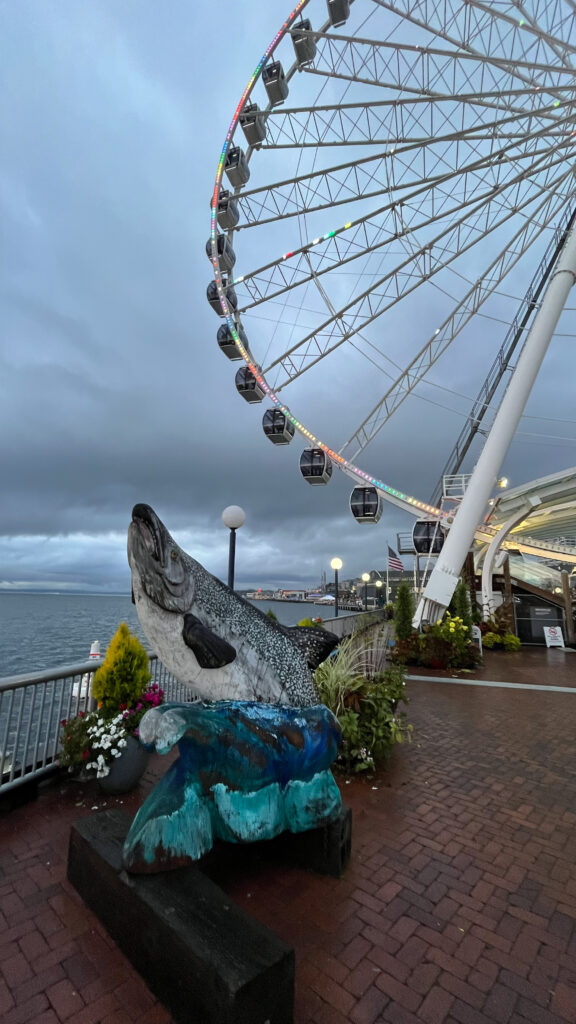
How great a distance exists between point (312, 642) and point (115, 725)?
2407 mm

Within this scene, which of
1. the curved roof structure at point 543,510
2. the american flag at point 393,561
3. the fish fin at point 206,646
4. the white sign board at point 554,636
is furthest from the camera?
the american flag at point 393,561

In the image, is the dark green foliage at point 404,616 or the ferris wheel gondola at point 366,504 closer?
the dark green foliage at point 404,616

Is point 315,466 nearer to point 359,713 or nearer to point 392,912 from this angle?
point 359,713

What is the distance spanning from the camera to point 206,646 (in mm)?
2689

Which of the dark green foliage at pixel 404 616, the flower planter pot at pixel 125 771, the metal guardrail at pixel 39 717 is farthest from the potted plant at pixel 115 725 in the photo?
the dark green foliage at pixel 404 616

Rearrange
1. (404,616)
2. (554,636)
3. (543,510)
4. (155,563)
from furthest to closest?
(543,510) < (554,636) < (404,616) < (155,563)

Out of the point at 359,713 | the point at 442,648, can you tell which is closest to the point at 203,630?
the point at 359,713

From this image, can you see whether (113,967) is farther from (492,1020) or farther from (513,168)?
(513,168)

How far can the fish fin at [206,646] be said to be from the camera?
2686mm

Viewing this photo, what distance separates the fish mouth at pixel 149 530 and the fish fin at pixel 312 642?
1424 mm

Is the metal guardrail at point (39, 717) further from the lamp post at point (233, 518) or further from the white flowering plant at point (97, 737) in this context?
the lamp post at point (233, 518)

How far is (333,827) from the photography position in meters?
3.30

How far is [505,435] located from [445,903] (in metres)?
13.4

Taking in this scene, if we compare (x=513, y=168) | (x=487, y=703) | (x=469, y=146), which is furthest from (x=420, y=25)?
(x=487, y=703)
